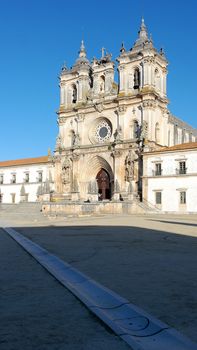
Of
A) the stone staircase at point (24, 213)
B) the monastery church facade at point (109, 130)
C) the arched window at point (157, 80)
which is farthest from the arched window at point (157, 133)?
the stone staircase at point (24, 213)

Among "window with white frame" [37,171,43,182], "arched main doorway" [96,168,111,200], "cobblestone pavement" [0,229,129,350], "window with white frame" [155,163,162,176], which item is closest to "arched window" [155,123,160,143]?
"window with white frame" [155,163,162,176]

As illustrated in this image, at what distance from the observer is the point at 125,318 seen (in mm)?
3906

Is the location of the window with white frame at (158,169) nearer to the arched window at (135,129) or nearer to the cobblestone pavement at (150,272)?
the arched window at (135,129)

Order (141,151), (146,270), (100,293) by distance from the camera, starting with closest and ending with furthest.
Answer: (100,293)
(146,270)
(141,151)

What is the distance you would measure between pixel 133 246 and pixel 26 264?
13.1 ft

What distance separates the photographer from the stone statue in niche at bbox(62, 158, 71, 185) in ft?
166

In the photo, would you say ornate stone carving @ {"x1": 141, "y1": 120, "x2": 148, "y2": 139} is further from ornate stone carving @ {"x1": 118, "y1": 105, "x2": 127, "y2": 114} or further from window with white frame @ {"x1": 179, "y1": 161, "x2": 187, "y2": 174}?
window with white frame @ {"x1": 179, "y1": 161, "x2": 187, "y2": 174}

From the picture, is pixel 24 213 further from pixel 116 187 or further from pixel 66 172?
pixel 66 172

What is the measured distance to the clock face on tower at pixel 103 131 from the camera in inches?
1921

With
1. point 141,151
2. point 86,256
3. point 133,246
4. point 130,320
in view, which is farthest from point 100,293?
point 141,151

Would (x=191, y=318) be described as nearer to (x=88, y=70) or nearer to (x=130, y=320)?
(x=130, y=320)

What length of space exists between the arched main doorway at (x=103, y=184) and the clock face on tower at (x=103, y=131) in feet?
14.6

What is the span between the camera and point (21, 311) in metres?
4.12

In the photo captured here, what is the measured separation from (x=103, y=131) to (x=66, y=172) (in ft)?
26.4
